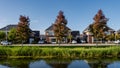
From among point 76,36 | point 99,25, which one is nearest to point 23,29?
point 99,25

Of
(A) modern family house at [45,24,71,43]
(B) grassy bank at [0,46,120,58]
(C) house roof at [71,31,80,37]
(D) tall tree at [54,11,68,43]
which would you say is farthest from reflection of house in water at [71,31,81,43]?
(B) grassy bank at [0,46,120,58]

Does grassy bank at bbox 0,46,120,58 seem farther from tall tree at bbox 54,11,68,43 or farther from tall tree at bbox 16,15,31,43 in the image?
tall tree at bbox 54,11,68,43

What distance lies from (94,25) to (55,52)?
2612cm

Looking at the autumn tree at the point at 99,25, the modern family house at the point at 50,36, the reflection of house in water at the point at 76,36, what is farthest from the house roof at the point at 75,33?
the autumn tree at the point at 99,25

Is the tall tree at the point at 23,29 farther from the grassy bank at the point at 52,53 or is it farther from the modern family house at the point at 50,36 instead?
the modern family house at the point at 50,36

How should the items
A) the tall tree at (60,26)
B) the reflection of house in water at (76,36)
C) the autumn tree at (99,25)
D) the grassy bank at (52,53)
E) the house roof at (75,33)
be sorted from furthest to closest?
the house roof at (75,33), the reflection of house in water at (76,36), the tall tree at (60,26), the autumn tree at (99,25), the grassy bank at (52,53)

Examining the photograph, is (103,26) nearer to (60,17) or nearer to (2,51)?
(60,17)

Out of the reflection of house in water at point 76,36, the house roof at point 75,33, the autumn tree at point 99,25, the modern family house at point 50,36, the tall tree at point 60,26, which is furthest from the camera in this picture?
the house roof at point 75,33

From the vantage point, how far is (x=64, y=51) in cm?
2898

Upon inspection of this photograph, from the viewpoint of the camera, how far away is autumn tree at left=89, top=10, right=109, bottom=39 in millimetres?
52938

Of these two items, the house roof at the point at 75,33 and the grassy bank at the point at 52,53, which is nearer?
the grassy bank at the point at 52,53

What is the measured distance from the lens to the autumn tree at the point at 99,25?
174 ft

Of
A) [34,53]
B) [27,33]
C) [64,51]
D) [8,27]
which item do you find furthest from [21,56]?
[8,27]

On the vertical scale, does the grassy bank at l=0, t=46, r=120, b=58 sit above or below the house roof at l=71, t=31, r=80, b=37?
below
